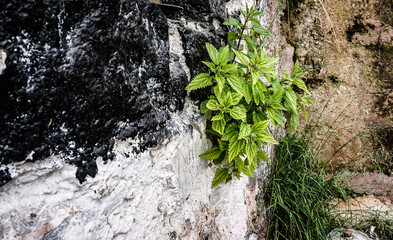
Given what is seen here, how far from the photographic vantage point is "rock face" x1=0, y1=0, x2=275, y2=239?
62cm

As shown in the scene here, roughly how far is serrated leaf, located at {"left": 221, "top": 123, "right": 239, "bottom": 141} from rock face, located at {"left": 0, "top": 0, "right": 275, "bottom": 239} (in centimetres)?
16

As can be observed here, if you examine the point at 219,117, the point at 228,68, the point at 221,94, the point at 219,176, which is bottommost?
the point at 219,176

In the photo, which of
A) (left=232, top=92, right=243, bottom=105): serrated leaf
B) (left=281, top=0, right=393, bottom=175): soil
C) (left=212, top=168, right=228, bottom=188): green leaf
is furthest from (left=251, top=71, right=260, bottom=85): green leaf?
(left=281, top=0, right=393, bottom=175): soil

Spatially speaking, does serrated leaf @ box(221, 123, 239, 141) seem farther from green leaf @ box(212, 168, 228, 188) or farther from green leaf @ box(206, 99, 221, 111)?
green leaf @ box(212, 168, 228, 188)

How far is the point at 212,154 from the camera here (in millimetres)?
1320

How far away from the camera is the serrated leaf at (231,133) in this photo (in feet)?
3.98

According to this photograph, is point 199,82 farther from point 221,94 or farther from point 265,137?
point 265,137

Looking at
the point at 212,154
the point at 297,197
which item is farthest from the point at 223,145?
the point at 297,197

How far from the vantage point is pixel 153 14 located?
39.8 inches

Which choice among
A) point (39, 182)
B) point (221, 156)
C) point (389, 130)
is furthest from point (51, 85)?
point (389, 130)

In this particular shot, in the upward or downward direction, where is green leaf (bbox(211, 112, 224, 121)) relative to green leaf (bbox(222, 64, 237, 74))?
downward

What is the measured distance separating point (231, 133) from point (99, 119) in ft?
2.22

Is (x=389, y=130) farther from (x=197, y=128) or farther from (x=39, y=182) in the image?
(x=39, y=182)

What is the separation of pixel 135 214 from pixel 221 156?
2.03 feet
